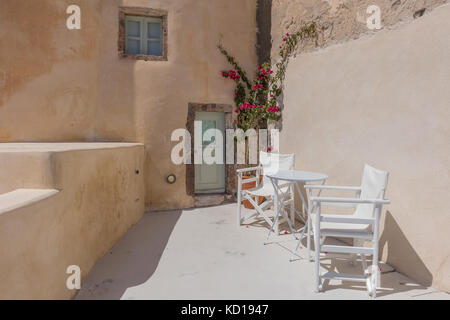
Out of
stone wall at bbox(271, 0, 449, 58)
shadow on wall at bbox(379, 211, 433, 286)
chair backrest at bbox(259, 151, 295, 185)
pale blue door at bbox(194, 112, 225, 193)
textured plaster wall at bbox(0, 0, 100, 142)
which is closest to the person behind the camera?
shadow on wall at bbox(379, 211, 433, 286)

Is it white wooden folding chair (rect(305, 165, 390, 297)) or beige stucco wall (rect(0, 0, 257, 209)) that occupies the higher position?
beige stucco wall (rect(0, 0, 257, 209))

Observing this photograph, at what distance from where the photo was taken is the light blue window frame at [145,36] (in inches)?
212

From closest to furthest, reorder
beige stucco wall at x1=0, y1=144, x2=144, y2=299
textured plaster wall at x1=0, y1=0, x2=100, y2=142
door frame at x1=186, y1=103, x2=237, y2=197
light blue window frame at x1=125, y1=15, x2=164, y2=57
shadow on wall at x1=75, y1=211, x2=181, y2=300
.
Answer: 1. beige stucco wall at x1=0, y1=144, x2=144, y2=299
2. shadow on wall at x1=75, y1=211, x2=181, y2=300
3. textured plaster wall at x1=0, y1=0, x2=100, y2=142
4. light blue window frame at x1=125, y1=15, x2=164, y2=57
5. door frame at x1=186, y1=103, x2=237, y2=197

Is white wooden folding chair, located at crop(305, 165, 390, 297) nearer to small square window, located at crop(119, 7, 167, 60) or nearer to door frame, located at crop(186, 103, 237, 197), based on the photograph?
door frame, located at crop(186, 103, 237, 197)

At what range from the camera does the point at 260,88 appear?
5.39 meters

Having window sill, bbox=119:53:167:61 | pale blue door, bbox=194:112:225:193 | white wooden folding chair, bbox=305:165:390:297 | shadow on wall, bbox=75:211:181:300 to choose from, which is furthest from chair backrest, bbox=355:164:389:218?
window sill, bbox=119:53:167:61

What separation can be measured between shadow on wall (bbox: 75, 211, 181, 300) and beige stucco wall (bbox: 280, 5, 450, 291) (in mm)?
2381

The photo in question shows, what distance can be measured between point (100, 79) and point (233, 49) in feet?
8.30

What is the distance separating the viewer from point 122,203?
4027 mm

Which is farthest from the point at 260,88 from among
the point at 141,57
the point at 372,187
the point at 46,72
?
the point at 46,72

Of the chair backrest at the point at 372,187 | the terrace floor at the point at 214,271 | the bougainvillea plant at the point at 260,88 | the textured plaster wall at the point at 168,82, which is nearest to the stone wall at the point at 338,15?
the bougainvillea plant at the point at 260,88

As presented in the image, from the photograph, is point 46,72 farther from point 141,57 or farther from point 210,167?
point 210,167

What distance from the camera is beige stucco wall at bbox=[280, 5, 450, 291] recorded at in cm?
258
